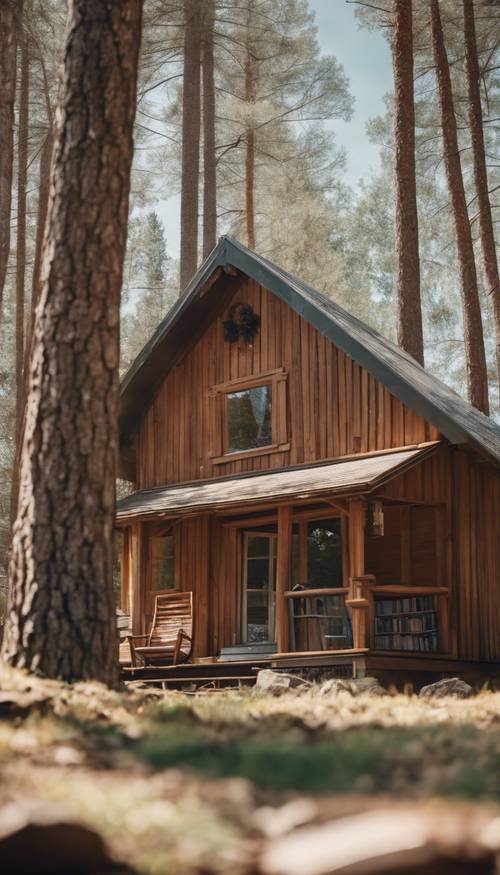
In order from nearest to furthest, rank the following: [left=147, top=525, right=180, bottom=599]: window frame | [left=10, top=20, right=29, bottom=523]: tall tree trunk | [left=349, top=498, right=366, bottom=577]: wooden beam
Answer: [left=349, top=498, right=366, bottom=577]: wooden beam → [left=147, top=525, right=180, bottom=599]: window frame → [left=10, top=20, right=29, bottom=523]: tall tree trunk

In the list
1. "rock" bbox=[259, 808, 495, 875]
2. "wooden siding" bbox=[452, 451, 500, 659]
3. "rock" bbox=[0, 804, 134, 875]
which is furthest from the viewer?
"wooden siding" bbox=[452, 451, 500, 659]

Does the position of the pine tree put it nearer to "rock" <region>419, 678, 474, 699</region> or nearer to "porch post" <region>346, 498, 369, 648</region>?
"porch post" <region>346, 498, 369, 648</region>

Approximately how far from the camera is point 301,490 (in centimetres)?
1298

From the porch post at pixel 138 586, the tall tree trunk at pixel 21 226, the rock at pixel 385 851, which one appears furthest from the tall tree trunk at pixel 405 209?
the rock at pixel 385 851

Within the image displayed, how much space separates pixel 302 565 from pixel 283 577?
4.65 feet

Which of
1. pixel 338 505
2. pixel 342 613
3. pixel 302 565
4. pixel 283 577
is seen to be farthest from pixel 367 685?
pixel 302 565

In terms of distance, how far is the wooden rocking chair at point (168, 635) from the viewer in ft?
48.6

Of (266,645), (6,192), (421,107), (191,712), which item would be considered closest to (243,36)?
(421,107)

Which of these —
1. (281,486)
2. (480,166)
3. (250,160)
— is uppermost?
(250,160)

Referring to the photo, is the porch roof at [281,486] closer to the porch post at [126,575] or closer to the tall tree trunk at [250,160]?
the porch post at [126,575]

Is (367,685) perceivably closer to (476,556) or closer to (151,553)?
(476,556)

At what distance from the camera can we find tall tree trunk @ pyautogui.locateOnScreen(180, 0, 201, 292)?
24.1 metres

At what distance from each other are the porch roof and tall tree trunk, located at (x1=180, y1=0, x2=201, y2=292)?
28.4ft

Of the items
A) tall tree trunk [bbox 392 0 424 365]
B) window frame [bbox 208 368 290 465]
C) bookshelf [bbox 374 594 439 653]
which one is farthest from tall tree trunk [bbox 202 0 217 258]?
bookshelf [bbox 374 594 439 653]
